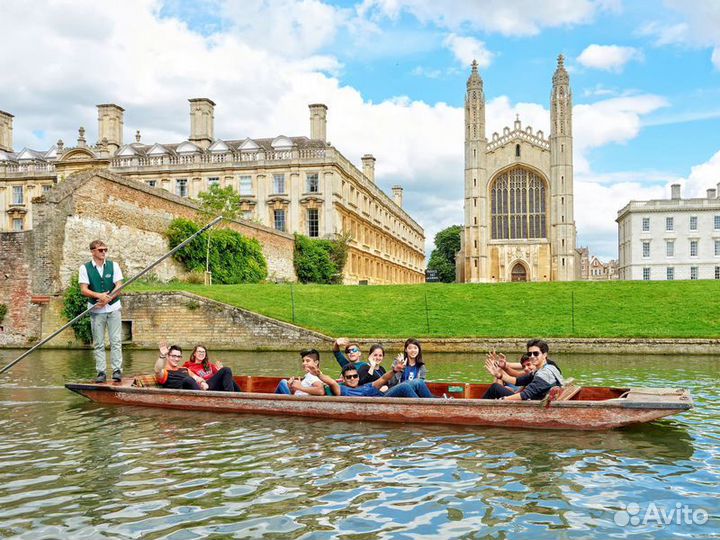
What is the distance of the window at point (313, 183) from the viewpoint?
4538 centimetres

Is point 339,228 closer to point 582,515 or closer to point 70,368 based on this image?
point 70,368

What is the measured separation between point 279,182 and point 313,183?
2464mm

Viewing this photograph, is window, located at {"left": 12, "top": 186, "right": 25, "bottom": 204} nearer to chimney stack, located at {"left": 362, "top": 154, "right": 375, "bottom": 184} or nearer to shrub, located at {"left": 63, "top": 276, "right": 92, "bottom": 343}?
chimney stack, located at {"left": 362, "top": 154, "right": 375, "bottom": 184}

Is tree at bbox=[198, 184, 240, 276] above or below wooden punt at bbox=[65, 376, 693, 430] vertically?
above

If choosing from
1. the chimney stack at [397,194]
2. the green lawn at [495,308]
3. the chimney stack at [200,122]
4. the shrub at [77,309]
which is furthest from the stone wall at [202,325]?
the chimney stack at [397,194]

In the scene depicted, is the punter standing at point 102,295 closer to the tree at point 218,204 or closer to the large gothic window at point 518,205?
the tree at point 218,204

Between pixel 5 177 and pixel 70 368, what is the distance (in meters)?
39.8

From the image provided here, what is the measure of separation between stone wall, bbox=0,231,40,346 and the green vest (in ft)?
48.6

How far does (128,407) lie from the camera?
10.5m

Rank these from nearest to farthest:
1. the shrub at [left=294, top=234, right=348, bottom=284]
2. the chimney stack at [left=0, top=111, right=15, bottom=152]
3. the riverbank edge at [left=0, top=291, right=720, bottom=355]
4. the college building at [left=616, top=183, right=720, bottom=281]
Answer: the riverbank edge at [left=0, top=291, right=720, bottom=355], the shrub at [left=294, top=234, right=348, bottom=284], the chimney stack at [left=0, top=111, right=15, bottom=152], the college building at [left=616, top=183, right=720, bottom=281]

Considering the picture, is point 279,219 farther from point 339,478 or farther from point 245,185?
point 339,478

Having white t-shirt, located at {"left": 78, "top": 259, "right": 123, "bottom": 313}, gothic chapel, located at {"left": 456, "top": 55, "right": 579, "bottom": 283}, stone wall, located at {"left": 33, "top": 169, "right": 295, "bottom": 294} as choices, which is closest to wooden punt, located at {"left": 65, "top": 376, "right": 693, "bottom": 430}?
white t-shirt, located at {"left": 78, "top": 259, "right": 123, "bottom": 313}

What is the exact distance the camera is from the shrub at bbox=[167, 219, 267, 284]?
2989 cm

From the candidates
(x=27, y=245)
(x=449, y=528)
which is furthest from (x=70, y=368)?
(x=449, y=528)
